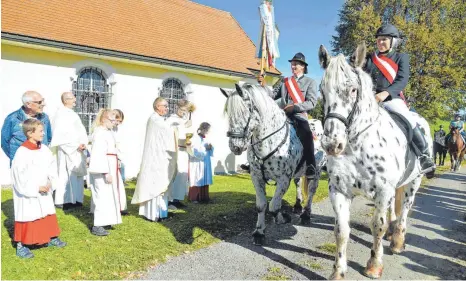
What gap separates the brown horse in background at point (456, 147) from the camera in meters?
16.7

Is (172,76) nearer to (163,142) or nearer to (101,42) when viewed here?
(101,42)

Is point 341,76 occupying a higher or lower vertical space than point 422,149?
higher

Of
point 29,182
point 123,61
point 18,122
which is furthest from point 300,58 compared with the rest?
point 123,61

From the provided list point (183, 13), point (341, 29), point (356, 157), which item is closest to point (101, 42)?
point (183, 13)

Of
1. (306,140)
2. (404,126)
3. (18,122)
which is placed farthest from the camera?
(306,140)

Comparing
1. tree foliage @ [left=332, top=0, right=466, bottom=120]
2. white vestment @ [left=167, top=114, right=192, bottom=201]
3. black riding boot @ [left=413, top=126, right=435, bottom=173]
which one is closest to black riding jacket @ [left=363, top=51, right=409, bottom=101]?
black riding boot @ [left=413, top=126, right=435, bottom=173]

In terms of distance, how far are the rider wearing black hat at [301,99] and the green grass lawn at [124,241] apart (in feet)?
5.74

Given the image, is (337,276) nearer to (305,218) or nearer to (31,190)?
(305,218)

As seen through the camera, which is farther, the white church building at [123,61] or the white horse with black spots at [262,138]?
the white church building at [123,61]

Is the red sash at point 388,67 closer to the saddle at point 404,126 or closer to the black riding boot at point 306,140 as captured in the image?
the saddle at point 404,126

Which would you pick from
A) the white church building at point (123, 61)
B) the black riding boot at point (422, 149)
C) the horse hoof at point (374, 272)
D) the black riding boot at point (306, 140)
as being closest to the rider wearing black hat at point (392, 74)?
the black riding boot at point (422, 149)

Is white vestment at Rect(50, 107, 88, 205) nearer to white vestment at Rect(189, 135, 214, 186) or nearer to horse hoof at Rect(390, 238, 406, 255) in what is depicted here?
white vestment at Rect(189, 135, 214, 186)

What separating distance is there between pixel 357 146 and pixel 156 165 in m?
3.76

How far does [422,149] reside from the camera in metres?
4.46
